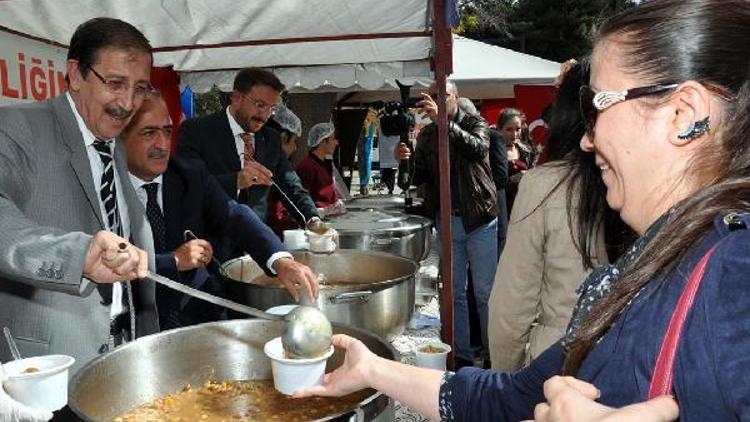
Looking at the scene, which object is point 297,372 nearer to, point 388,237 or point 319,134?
point 388,237

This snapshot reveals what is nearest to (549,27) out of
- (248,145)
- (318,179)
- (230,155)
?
(318,179)

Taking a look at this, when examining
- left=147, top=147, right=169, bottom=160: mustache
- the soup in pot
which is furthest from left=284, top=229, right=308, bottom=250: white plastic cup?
the soup in pot

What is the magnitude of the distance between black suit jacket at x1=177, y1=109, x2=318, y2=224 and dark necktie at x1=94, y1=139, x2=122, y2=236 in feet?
3.49

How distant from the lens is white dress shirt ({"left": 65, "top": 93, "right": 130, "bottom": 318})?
5.30ft

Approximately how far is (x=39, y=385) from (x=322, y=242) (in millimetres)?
1381

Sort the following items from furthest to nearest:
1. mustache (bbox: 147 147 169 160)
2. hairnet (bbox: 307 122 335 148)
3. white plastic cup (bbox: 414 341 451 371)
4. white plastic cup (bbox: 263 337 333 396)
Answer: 1. hairnet (bbox: 307 122 335 148)
2. mustache (bbox: 147 147 169 160)
3. white plastic cup (bbox: 414 341 451 371)
4. white plastic cup (bbox: 263 337 333 396)

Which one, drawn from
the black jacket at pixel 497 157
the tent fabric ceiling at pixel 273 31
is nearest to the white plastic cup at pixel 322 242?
the tent fabric ceiling at pixel 273 31

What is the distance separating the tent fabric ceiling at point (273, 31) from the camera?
8.82 ft

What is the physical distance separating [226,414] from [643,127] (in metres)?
1.25

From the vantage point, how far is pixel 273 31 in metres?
3.22

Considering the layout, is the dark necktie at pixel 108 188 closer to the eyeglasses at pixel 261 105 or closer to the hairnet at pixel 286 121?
the eyeglasses at pixel 261 105

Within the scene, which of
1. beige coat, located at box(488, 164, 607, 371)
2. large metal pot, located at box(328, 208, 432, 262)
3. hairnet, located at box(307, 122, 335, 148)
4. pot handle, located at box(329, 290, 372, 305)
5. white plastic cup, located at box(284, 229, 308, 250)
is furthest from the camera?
hairnet, located at box(307, 122, 335, 148)

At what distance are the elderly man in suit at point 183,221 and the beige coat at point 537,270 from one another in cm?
59

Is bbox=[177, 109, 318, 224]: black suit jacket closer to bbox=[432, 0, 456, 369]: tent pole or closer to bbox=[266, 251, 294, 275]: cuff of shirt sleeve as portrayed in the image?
bbox=[266, 251, 294, 275]: cuff of shirt sleeve
